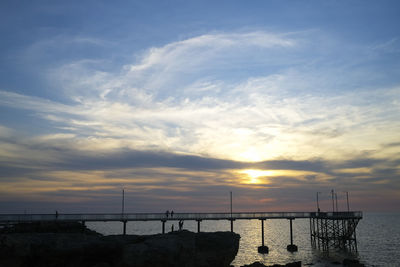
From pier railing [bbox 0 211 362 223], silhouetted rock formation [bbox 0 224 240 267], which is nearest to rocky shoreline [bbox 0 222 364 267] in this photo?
silhouetted rock formation [bbox 0 224 240 267]

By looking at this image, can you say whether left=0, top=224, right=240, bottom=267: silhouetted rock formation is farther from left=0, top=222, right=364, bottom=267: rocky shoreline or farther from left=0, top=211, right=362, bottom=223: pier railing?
left=0, top=211, right=362, bottom=223: pier railing

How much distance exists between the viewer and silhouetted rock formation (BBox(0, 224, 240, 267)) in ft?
92.0

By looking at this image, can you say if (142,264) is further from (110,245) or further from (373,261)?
(373,261)

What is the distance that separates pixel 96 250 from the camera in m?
30.4

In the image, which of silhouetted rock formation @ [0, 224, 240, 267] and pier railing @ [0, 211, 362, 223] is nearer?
silhouetted rock formation @ [0, 224, 240, 267]

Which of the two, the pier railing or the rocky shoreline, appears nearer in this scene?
the rocky shoreline

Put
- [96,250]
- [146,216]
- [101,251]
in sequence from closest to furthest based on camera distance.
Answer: [96,250]
[101,251]
[146,216]

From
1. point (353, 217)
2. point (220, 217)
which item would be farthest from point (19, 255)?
point (353, 217)

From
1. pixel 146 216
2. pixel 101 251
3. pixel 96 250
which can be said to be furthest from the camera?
pixel 146 216

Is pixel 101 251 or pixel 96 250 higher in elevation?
pixel 96 250

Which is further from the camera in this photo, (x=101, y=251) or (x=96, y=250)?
(x=101, y=251)

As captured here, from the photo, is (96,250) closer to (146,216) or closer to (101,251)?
(101,251)

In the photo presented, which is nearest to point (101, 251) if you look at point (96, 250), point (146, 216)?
point (96, 250)

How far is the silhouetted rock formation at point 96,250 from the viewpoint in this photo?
2805 centimetres
